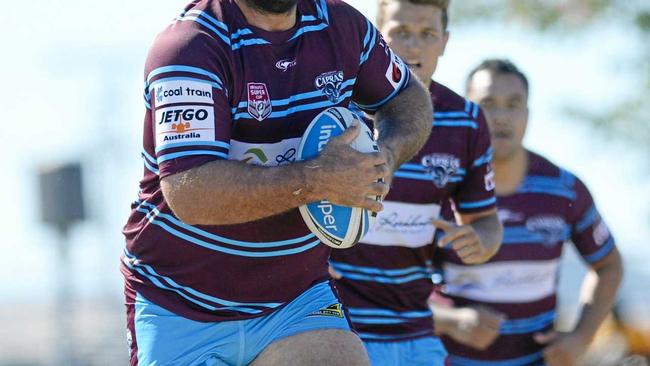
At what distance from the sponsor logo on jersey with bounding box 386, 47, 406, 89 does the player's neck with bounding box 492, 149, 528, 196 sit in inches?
100

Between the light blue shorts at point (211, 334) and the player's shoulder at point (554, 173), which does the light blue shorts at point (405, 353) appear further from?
the player's shoulder at point (554, 173)

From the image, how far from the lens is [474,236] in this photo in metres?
6.85

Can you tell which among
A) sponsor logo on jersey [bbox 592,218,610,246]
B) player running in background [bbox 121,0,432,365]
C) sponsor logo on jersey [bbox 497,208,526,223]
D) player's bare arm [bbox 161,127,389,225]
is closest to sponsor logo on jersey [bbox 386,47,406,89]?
player running in background [bbox 121,0,432,365]

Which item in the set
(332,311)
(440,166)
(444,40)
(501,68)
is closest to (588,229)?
(501,68)

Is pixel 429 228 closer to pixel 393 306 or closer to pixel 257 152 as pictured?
pixel 393 306

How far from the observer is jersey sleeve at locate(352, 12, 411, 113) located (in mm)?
5961

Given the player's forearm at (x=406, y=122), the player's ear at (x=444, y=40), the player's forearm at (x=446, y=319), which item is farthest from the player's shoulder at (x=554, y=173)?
the player's forearm at (x=406, y=122)

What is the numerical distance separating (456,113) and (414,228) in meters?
0.63

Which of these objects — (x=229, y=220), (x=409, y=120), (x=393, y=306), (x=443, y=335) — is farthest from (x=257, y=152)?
(x=443, y=335)

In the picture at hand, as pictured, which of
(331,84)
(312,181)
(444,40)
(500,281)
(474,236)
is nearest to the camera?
(312,181)

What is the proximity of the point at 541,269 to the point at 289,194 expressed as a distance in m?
3.71

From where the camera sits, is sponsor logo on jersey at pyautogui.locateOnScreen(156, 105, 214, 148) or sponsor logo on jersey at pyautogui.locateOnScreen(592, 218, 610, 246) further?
sponsor logo on jersey at pyautogui.locateOnScreen(592, 218, 610, 246)

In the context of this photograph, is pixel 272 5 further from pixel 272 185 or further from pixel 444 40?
pixel 444 40

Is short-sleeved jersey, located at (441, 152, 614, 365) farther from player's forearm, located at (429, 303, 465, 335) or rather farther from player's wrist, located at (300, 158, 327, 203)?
player's wrist, located at (300, 158, 327, 203)
